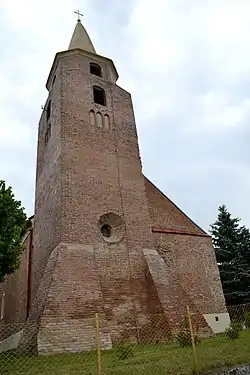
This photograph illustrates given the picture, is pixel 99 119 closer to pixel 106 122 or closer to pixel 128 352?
pixel 106 122

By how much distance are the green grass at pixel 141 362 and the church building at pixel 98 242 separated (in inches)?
45.7

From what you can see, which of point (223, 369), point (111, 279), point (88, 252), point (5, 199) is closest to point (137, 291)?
point (111, 279)

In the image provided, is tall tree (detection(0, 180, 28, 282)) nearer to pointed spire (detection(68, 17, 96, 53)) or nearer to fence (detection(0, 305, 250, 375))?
fence (detection(0, 305, 250, 375))

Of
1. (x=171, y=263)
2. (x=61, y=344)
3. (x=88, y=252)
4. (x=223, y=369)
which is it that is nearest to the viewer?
(x=223, y=369)

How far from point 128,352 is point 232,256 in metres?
14.7

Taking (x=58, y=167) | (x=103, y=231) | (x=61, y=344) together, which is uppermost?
(x=58, y=167)

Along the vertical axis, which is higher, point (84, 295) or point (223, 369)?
point (84, 295)

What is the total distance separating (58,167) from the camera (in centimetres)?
1497

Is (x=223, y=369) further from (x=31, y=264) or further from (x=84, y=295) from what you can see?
(x=31, y=264)

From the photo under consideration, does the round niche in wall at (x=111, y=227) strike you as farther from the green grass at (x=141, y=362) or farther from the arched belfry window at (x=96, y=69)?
the arched belfry window at (x=96, y=69)

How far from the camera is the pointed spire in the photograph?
21141mm

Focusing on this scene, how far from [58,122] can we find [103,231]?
581 centimetres

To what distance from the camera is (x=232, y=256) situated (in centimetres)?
2147

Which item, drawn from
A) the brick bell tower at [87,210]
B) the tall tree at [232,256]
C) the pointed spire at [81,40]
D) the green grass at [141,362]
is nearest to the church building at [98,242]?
the brick bell tower at [87,210]
